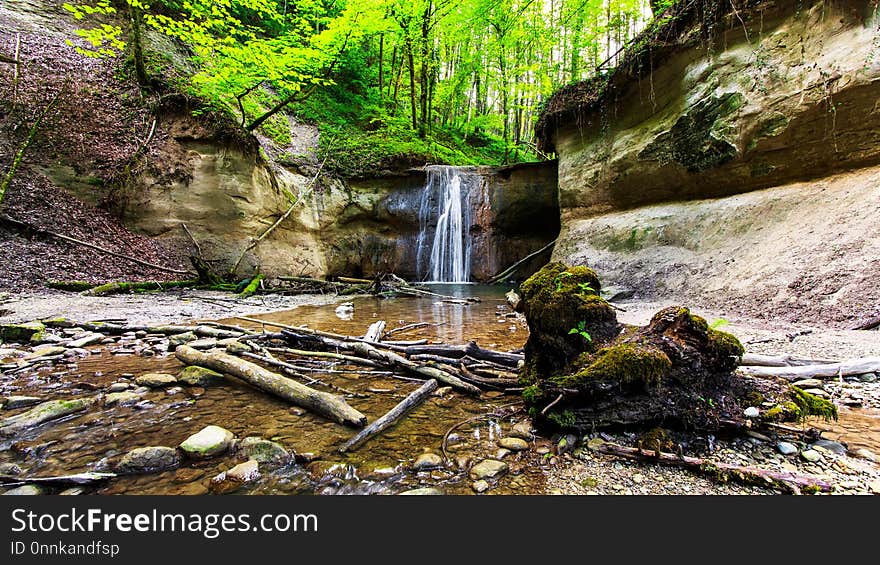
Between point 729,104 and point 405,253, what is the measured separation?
12.1 meters

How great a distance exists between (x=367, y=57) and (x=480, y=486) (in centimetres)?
2621

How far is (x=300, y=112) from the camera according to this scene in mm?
17938

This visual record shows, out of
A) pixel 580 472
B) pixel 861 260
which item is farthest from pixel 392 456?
pixel 861 260

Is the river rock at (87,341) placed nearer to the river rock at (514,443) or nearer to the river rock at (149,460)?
the river rock at (149,460)

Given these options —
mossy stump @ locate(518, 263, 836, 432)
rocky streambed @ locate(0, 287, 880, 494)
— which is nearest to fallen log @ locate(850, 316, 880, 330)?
rocky streambed @ locate(0, 287, 880, 494)

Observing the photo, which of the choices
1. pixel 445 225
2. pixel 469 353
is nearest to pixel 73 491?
pixel 469 353

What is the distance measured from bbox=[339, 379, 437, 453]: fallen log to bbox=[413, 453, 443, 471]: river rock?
412 millimetres

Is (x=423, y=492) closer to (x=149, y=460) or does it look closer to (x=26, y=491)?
(x=149, y=460)

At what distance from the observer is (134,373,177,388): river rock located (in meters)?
3.27

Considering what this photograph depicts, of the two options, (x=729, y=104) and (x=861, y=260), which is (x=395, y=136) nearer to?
(x=729, y=104)

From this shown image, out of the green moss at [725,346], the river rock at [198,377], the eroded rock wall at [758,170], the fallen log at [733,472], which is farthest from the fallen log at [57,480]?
the eroded rock wall at [758,170]

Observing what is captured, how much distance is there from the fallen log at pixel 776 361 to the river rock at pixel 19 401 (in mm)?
5990

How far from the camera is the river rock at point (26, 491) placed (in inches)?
67.9

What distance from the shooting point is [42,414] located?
256 cm
